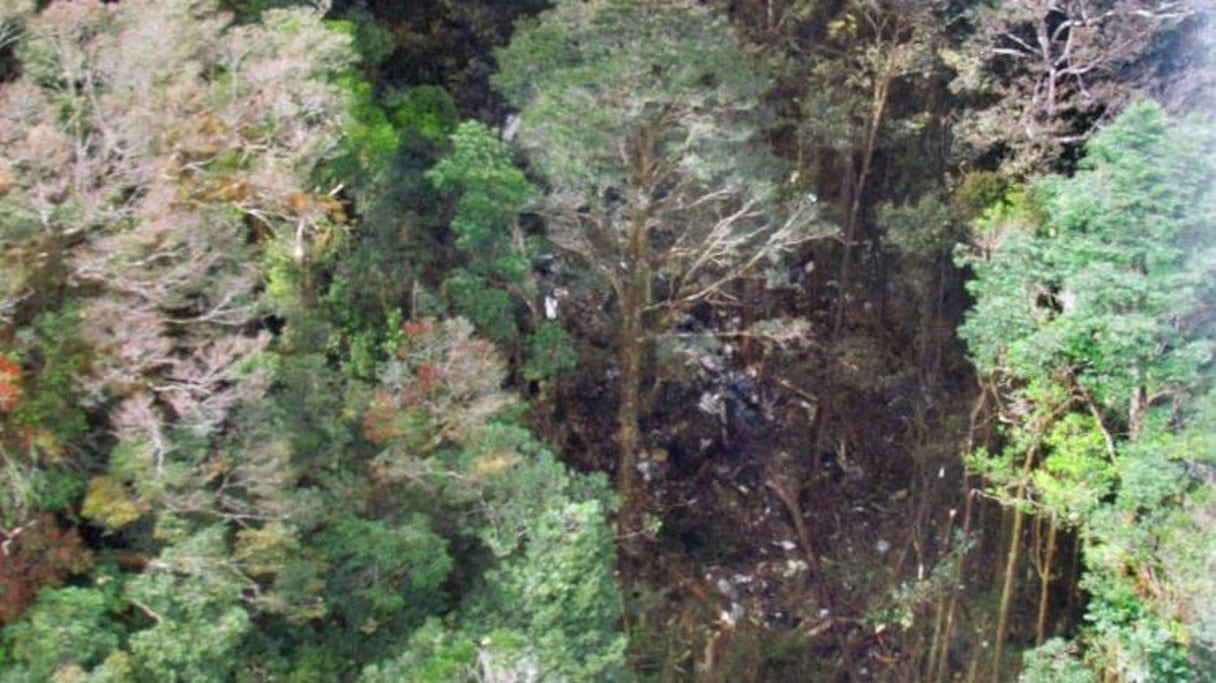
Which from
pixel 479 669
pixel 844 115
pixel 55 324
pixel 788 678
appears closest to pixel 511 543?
pixel 479 669

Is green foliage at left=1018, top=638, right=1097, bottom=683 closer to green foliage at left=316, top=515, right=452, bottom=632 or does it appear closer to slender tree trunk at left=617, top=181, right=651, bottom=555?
slender tree trunk at left=617, top=181, right=651, bottom=555

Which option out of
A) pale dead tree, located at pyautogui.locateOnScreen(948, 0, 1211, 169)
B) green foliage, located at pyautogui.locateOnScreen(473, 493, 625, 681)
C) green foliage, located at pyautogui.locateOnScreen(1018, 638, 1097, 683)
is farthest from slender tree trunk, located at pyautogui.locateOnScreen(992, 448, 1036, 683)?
green foliage, located at pyautogui.locateOnScreen(473, 493, 625, 681)

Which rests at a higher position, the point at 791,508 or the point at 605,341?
the point at 605,341

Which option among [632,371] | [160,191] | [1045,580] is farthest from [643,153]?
[1045,580]

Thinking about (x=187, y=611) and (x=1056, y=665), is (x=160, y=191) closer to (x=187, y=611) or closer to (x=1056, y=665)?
(x=187, y=611)

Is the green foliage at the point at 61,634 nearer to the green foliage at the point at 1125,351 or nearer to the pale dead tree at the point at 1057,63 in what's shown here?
the green foliage at the point at 1125,351

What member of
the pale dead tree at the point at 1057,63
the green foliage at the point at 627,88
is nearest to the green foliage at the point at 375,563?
the green foliage at the point at 627,88
